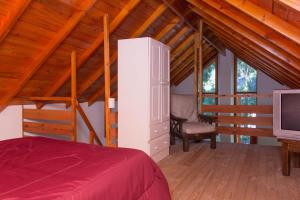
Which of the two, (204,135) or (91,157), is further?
(204,135)

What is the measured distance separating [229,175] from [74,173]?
2.46 metres

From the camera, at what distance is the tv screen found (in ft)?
10.4

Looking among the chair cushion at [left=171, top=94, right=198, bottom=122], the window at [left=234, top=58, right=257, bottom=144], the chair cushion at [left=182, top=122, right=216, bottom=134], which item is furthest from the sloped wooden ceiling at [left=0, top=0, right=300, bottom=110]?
the window at [left=234, top=58, right=257, bottom=144]

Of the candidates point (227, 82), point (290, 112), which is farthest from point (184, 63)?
point (290, 112)

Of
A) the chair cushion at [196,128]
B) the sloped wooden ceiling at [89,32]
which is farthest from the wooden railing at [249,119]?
the sloped wooden ceiling at [89,32]

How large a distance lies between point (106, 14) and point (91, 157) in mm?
2264

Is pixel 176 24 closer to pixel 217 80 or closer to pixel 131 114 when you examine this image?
pixel 131 114

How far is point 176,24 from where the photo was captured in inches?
193

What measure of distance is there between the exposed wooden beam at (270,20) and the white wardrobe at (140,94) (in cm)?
160

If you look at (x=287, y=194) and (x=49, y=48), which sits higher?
(x=49, y=48)

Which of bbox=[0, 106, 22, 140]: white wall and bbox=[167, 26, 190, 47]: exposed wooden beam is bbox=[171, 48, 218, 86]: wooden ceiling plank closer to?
bbox=[167, 26, 190, 47]: exposed wooden beam

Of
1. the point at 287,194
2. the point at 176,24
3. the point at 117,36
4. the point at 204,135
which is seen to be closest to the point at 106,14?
the point at 117,36

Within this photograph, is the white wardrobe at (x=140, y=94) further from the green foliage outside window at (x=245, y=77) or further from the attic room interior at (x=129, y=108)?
the green foliage outside window at (x=245, y=77)

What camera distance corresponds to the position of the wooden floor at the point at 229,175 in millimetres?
2717
